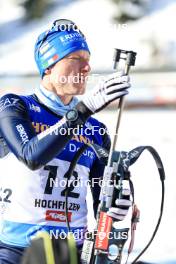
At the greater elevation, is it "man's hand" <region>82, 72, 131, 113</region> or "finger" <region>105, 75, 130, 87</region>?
"finger" <region>105, 75, 130, 87</region>

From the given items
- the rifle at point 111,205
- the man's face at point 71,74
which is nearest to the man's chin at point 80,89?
the man's face at point 71,74

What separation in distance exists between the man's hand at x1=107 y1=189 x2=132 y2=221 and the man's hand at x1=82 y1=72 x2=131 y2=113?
1.23 feet

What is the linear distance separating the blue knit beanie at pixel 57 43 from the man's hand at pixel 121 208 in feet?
2.82

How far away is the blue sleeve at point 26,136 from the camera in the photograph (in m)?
3.05

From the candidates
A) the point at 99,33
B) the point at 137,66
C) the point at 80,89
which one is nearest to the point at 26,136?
the point at 80,89

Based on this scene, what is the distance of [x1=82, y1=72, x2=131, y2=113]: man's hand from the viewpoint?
2.97 meters

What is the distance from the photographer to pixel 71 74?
3490 mm

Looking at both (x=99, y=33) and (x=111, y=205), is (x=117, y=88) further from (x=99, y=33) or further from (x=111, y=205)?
(x=99, y=33)

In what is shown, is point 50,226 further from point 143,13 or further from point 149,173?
point 143,13

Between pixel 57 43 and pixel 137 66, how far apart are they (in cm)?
1661

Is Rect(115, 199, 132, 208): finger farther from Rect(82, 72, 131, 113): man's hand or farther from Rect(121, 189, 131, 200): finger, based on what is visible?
Rect(82, 72, 131, 113): man's hand

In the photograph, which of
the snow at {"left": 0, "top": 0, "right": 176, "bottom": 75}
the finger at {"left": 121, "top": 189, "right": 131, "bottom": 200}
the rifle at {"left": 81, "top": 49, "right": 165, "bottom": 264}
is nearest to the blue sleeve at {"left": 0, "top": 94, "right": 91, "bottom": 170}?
the rifle at {"left": 81, "top": 49, "right": 165, "bottom": 264}

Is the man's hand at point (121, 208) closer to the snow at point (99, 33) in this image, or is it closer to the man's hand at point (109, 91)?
the man's hand at point (109, 91)

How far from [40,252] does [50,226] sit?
0.97m
